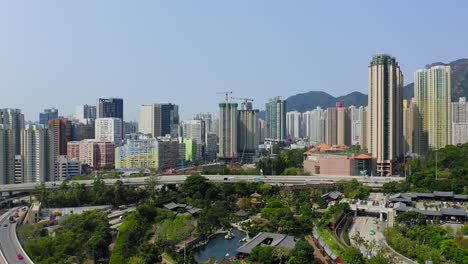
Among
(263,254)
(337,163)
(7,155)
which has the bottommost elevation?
(263,254)

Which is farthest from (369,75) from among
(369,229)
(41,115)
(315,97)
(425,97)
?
(315,97)

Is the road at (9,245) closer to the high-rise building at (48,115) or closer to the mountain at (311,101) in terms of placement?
the high-rise building at (48,115)

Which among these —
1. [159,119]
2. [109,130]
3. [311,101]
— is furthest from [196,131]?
[311,101]

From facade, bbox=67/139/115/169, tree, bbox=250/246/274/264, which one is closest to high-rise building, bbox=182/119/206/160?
facade, bbox=67/139/115/169

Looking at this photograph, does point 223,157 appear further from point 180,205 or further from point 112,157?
point 180,205

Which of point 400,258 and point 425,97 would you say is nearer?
point 400,258

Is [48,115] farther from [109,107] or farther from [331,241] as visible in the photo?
[331,241]

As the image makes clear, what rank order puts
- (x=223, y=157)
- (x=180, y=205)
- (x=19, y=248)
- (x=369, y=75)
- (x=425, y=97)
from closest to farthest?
(x=19, y=248)
(x=180, y=205)
(x=369, y=75)
(x=425, y=97)
(x=223, y=157)
